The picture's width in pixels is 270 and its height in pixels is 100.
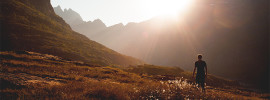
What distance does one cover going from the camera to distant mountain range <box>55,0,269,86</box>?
385 ft

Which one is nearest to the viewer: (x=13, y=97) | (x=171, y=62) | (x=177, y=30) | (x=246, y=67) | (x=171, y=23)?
(x=13, y=97)

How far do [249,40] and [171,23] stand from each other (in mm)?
93409

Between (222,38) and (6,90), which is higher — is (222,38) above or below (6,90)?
above

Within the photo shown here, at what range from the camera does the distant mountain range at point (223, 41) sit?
11738 centimetres

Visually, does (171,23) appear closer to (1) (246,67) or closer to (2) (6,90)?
(1) (246,67)

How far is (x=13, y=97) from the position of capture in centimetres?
432

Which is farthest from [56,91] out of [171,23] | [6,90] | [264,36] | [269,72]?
[171,23]

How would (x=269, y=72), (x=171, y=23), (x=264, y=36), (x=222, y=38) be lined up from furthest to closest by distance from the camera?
(x=171, y=23) → (x=222, y=38) → (x=264, y=36) → (x=269, y=72)

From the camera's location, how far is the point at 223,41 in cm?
14162

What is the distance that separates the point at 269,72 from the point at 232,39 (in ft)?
149

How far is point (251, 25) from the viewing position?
13288cm

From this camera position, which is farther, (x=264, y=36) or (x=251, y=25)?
(x=251, y=25)

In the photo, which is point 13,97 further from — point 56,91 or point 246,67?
point 246,67

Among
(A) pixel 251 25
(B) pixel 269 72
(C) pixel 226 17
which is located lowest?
(B) pixel 269 72
